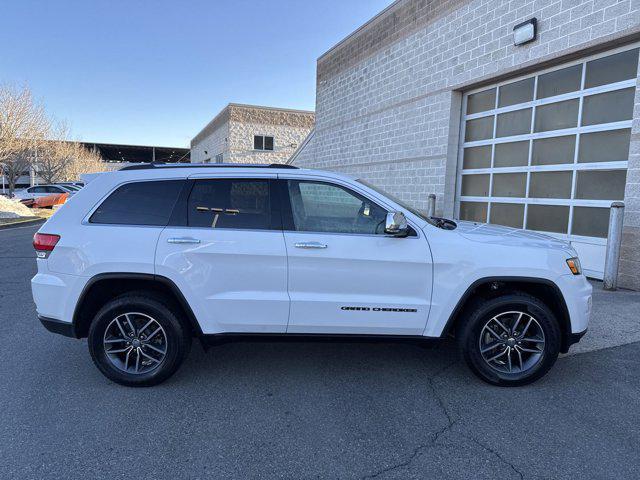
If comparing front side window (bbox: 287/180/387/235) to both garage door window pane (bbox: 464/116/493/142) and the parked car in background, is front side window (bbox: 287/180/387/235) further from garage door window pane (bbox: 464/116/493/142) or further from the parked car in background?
the parked car in background

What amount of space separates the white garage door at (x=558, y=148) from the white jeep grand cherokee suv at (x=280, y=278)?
4.24m

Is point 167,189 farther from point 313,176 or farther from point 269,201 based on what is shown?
point 313,176

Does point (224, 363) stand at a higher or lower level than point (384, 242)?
lower

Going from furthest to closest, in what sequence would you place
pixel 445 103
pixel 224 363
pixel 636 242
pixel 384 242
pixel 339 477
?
pixel 445 103 < pixel 636 242 < pixel 224 363 < pixel 384 242 < pixel 339 477

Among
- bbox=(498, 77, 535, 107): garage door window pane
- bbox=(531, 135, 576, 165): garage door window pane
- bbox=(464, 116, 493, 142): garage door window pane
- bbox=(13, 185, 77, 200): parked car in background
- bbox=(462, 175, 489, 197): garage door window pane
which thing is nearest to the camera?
bbox=(531, 135, 576, 165): garage door window pane

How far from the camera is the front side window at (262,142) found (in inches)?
1117

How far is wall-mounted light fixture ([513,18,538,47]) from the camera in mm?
7734

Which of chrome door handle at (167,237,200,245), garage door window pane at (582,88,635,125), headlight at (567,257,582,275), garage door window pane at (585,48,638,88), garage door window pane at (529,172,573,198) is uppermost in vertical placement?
garage door window pane at (585,48,638,88)

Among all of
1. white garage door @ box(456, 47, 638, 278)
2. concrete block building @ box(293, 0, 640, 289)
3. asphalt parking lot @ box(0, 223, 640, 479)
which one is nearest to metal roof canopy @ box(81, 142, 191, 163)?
concrete block building @ box(293, 0, 640, 289)

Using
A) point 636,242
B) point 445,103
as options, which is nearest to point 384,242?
point 636,242

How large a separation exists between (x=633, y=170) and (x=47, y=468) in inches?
303

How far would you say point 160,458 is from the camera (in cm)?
271

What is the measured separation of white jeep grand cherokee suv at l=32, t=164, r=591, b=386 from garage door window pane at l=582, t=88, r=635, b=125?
173 inches

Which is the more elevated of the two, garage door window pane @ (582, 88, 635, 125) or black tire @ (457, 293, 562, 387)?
garage door window pane @ (582, 88, 635, 125)
